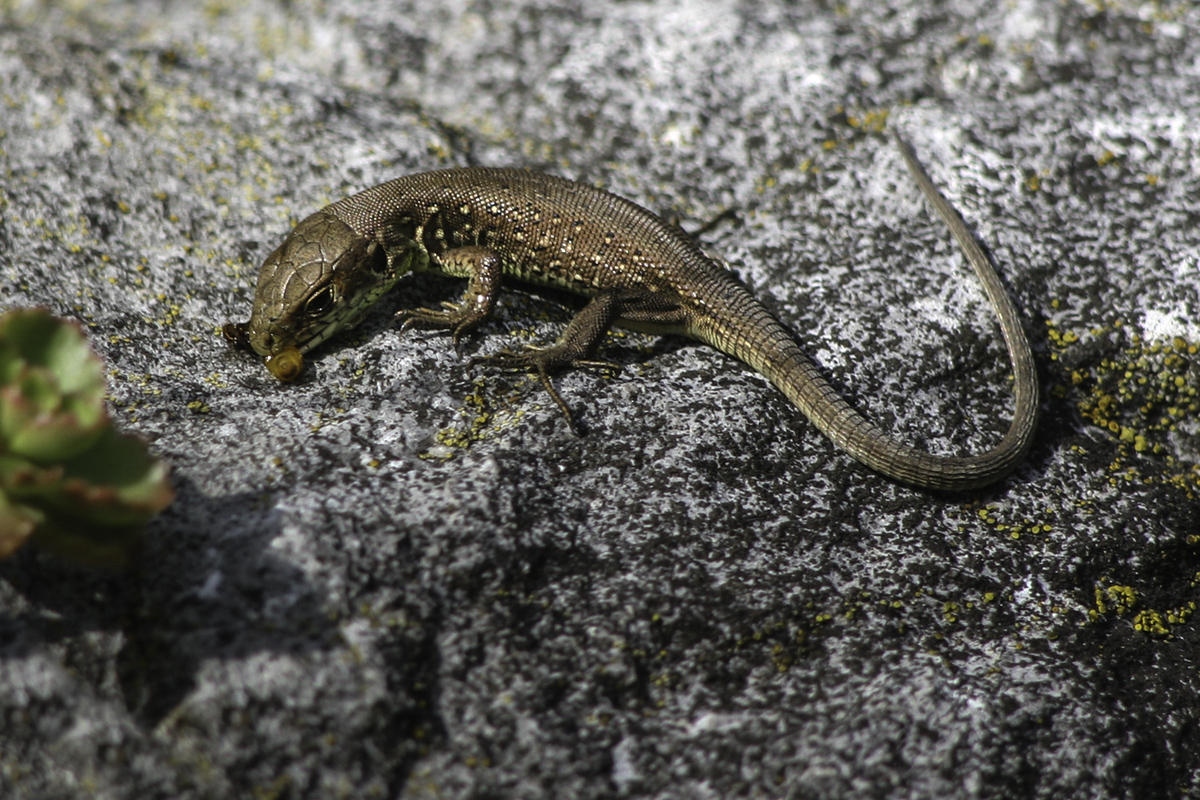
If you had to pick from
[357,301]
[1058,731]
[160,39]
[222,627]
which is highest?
[160,39]

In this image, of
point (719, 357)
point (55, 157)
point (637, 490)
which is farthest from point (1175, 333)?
point (55, 157)

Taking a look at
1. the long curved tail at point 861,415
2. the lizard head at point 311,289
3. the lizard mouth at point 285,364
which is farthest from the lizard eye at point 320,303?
the long curved tail at point 861,415

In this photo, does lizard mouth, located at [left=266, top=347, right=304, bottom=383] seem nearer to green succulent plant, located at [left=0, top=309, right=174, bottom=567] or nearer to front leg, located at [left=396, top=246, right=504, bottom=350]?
front leg, located at [left=396, top=246, right=504, bottom=350]

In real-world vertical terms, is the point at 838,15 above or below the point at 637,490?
above

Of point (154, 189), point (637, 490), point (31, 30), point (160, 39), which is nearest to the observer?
point (637, 490)

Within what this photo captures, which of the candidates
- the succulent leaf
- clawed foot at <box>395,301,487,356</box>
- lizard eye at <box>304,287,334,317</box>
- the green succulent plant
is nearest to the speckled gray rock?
clawed foot at <box>395,301,487,356</box>

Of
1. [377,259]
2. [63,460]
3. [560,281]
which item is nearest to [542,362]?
[560,281]

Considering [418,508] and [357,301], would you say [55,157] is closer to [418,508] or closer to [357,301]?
[357,301]

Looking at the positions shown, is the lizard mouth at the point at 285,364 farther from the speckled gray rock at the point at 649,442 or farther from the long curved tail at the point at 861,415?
the long curved tail at the point at 861,415
